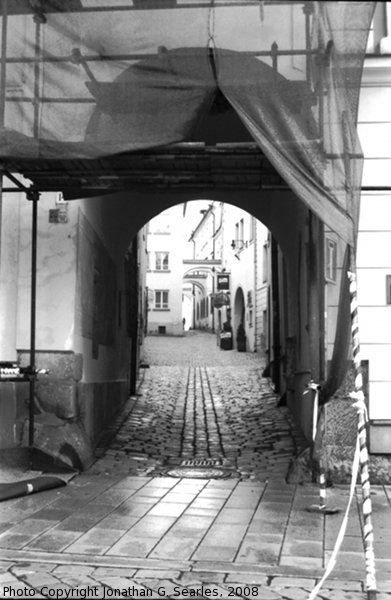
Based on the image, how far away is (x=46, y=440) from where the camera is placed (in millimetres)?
6980

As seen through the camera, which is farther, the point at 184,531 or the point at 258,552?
the point at 184,531

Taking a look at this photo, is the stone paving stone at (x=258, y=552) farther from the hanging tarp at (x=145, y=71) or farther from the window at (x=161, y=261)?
the window at (x=161, y=261)

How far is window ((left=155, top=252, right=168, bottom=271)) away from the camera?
4362 cm

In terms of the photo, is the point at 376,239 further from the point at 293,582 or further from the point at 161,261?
the point at 161,261

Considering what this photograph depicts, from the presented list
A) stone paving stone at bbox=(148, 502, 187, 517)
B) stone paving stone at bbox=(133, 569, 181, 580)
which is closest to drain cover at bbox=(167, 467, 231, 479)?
stone paving stone at bbox=(148, 502, 187, 517)

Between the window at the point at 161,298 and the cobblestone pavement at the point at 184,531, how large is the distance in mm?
33181

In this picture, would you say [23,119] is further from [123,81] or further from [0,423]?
[0,423]

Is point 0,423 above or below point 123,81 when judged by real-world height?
below

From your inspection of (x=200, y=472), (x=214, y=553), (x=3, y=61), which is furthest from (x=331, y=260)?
(x=3, y=61)

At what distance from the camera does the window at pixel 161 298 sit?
1669 inches

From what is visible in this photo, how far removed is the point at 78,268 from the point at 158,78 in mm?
2893

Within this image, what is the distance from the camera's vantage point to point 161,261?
43.8m

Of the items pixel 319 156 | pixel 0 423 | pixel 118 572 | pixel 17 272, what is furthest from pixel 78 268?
pixel 118 572

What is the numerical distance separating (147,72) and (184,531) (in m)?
3.39
